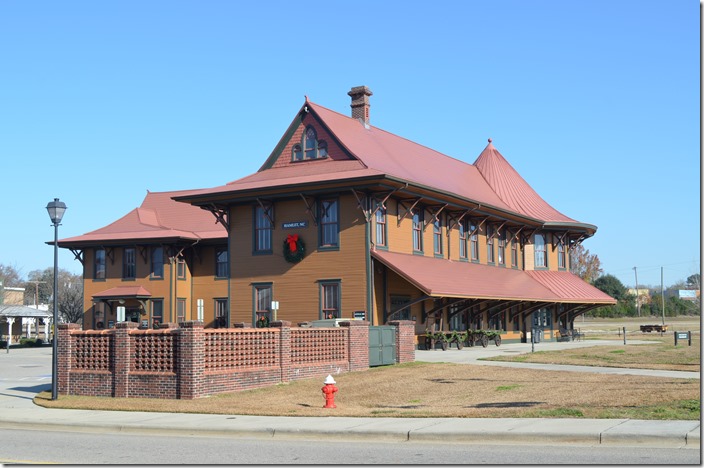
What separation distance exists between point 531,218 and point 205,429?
123 feet

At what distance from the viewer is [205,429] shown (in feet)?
52.7

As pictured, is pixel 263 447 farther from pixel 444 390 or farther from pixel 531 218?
pixel 531 218

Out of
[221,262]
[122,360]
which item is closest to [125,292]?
[221,262]

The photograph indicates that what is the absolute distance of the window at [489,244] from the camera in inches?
1922

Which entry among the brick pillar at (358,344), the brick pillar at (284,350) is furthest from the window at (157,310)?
the brick pillar at (284,350)

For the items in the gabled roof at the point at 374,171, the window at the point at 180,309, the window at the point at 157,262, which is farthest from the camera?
the window at the point at 157,262

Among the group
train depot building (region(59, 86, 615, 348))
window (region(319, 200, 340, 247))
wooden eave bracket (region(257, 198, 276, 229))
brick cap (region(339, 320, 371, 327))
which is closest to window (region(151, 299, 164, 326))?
train depot building (region(59, 86, 615, 348))

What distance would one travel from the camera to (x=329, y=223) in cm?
3866

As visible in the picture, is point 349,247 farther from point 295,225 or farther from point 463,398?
point 463,398

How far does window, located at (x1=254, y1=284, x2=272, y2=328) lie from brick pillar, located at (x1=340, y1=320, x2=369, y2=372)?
11935 millimetres

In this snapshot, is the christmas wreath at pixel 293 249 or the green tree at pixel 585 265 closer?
the christmas wreath at pixel 293 249

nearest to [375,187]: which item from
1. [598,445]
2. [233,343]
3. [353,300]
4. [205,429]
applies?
[353,300]

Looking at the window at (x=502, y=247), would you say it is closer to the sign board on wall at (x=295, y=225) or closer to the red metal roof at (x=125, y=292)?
the sign board on wall at (x=295, y=225)

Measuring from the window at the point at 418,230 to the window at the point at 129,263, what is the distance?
69.2 feet
